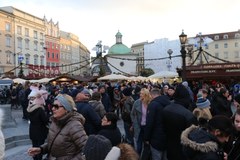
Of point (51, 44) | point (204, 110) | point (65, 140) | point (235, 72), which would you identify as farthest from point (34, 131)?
point (51, 44)

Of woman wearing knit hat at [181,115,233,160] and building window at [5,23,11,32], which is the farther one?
building window at [5,23,11,32]

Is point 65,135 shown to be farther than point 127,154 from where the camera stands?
Yes

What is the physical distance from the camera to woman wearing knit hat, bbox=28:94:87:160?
13.2 ft

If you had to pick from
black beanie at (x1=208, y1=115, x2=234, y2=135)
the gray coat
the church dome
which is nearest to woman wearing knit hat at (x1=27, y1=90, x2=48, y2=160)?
the gray coat

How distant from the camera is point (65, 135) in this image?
4023 millimetres

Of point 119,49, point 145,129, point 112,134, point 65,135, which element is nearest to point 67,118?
point 65,135

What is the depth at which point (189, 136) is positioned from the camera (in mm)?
3445

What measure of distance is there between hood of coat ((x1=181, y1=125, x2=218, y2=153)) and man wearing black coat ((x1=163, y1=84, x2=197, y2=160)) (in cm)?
188

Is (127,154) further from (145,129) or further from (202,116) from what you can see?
(145,129)

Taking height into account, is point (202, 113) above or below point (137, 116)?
above

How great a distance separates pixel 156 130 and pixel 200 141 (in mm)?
2664

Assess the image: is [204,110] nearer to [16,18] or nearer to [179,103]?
[179,103]

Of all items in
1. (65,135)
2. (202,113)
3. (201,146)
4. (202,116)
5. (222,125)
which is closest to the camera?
(201,146)

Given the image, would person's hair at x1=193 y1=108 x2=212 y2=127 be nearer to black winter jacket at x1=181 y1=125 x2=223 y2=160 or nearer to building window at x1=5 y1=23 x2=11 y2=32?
black winter jacket at x1=181 y1=125 x2=223 y2=160
